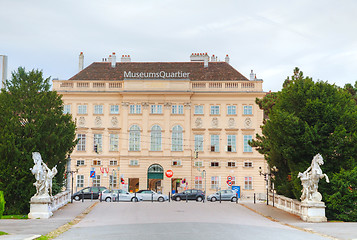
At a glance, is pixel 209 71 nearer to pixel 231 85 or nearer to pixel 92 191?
pixel 231 85

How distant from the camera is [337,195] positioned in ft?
88.9

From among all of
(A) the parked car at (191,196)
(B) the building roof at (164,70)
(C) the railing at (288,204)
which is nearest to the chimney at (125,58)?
(B) the building roof at (164,70)

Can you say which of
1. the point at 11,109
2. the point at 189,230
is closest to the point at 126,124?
the point at 11,109

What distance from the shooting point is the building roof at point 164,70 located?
233ft

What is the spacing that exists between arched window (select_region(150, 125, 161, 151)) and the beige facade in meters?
0.05

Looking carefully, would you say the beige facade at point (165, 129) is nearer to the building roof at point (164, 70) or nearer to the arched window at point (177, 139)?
the arched window at point (177, 139)

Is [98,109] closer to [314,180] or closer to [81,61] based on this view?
[81,61]

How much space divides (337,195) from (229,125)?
41612 millimetres

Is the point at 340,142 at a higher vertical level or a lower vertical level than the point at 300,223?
higher

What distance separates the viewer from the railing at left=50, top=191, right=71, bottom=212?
3099 centimetres

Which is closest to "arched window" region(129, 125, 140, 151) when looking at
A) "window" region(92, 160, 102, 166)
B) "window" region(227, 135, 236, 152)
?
"window" region(92, 160, 102, 166)

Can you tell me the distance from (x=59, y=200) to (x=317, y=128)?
1728 cm

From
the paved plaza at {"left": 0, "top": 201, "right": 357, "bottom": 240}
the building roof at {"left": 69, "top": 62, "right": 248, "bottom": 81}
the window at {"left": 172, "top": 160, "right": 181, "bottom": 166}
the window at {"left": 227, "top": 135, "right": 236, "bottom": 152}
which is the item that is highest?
the building roof at {"left": 69, "top": 62, "right": 248, "bottom": 81}

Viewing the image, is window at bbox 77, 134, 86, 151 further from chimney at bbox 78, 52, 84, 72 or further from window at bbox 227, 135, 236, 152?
window at bbox 227, 135, 236, 152
